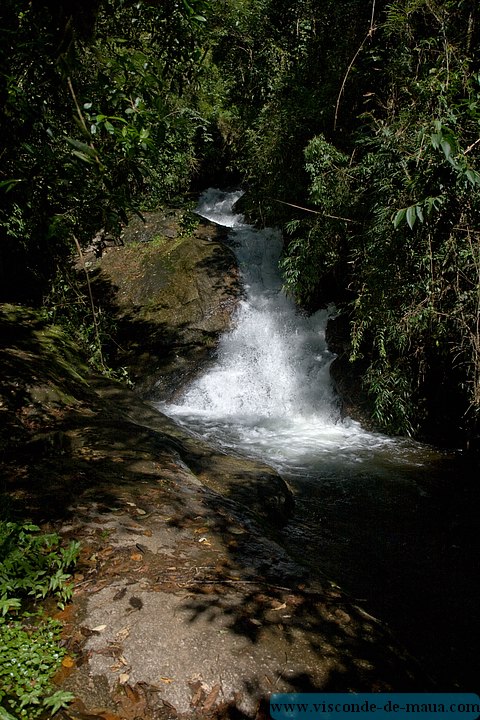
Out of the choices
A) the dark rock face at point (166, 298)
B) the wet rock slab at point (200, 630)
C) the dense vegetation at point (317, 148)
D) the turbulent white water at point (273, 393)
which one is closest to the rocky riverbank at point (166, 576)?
the wet rock slab at point (200, 630)

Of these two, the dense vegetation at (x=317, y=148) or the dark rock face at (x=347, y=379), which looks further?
the dark rock face at (x=347, y=379)

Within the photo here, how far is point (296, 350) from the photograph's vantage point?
11.7m

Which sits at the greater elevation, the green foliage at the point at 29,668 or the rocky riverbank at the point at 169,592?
the green foliage at the point at 29,668

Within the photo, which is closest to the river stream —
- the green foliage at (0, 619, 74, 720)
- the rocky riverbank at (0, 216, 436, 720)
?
the rocky riverbank at (0, 216, 436, 720)

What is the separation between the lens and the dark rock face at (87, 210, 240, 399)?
37.8 ft

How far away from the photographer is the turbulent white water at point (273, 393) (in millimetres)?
8633

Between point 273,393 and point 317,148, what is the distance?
5.15 metres

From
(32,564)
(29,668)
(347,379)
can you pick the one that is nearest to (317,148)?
(347,379)

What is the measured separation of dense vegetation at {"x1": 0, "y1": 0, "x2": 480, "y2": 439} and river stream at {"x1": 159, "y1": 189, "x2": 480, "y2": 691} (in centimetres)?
92

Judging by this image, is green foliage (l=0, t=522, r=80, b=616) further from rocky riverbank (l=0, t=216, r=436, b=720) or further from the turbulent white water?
the turbulent white water

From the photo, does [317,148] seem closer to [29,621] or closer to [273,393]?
[273,393]

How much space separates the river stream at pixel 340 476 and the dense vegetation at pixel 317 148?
3.01 ft

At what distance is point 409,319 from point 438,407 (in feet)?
9.01

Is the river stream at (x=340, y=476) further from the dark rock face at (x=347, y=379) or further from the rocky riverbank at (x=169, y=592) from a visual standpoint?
the rocky riverbank at (x=169, y=592)
